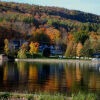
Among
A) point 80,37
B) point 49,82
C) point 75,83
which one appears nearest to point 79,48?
point 80,37

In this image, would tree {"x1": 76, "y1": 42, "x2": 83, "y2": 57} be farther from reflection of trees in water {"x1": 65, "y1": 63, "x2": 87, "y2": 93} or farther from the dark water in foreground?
reflection of trees in water {"x1": 65, "y1": 63, "x2": 87, "y2": 93}

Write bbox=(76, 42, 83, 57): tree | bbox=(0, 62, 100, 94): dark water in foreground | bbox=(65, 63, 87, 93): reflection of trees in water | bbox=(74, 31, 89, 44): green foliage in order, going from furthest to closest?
bbox=(74, 31, 89, 44): green foliage
bbox=(76, 42, 83, 57): tree
bbox=(65, 63, 87, 93): reflection of trees in water
bbox=(0, 62, 100, 94): dark water in foreground

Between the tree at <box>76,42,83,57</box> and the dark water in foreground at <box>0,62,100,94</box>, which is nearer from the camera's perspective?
the dark water in foreground at <box>0,62,100,94</box>

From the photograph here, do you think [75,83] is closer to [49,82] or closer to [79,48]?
[49,82]

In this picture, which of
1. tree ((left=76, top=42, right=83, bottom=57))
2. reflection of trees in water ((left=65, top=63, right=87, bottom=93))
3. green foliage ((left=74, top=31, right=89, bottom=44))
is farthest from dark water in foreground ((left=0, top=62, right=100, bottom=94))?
Result: green foliage ((left=74, top=31, right=89, bottom=44))

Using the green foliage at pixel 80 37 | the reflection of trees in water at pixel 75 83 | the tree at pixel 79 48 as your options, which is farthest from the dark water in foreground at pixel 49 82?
the green foliage at pixel 80 37

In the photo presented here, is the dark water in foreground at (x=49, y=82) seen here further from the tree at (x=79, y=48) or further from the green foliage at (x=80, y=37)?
the green foliage at (x=80, y=37)

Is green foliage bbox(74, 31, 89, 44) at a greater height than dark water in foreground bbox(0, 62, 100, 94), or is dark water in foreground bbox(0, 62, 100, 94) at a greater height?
dark water in foreground bbox(0, 62, 100, 94)

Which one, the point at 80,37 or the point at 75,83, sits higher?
the point at 75,83

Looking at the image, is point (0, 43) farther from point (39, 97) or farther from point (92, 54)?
point (39, 97)

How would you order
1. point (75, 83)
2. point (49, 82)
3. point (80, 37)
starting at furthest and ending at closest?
1. point (80, 37)
2. point (49, 82)
3. point (75, 83)

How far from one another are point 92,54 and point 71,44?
8383 mm

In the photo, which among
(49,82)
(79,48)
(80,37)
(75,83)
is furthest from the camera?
(80,37)

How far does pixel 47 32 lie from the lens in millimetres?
124250
